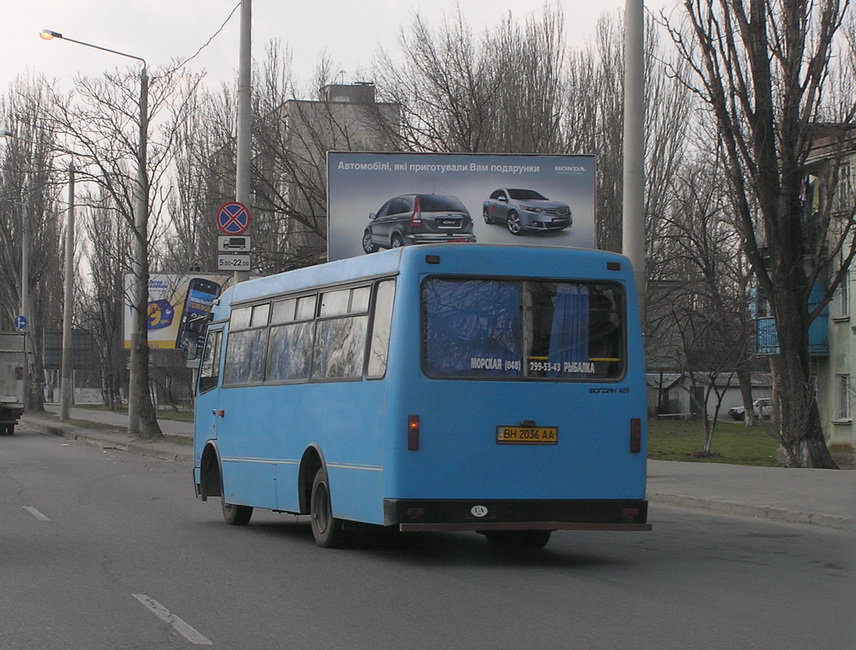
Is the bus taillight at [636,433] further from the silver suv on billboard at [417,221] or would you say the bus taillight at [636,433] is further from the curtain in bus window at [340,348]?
the silver suv on billboard at [417,221]

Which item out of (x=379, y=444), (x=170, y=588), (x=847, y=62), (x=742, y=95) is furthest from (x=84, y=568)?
(x=847, y=62)

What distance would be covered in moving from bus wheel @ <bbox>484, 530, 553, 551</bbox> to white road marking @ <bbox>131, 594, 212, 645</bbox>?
4230 mm

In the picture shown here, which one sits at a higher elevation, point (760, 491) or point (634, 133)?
point (634, 133)

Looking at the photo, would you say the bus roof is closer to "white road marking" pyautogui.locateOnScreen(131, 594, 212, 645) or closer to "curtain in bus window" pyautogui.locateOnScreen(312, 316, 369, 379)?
"curtain in bus window" pyautogui.locateOnScreen(312, 316, 369, 379)

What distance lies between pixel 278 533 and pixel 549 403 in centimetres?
446

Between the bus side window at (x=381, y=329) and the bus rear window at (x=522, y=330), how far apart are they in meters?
0.36

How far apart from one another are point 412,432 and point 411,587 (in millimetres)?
1499

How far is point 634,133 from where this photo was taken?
18969mm

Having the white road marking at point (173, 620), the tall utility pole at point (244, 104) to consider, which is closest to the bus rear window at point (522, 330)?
the white road marking at point (173, 620)

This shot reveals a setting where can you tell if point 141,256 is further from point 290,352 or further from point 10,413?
point 290,352

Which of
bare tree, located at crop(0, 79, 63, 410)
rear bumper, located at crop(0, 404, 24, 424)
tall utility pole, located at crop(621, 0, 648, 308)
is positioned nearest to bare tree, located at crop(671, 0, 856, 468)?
tall utility pole, located at crop(621, 0, 648, 308)

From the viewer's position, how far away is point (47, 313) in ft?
227

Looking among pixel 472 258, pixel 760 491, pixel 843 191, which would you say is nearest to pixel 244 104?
pixel 843 191

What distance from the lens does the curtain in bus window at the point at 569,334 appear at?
11227 mm
